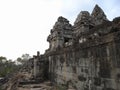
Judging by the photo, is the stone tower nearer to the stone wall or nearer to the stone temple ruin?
the stone temple ruin

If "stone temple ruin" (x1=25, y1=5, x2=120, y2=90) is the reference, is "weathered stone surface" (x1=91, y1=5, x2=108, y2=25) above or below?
above

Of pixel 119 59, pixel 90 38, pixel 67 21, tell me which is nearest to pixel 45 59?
pixel 67 21

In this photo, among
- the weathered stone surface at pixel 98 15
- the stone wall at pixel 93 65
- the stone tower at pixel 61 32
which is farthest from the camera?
the stone tower at pixel 61 32

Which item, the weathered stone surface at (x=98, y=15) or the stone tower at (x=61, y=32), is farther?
the stone tower at (x=61, y=32)

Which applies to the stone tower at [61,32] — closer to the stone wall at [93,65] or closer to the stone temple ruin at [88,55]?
the stone temple ruin at [88,55]

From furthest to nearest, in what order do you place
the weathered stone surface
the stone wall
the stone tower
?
1. the stone tower
2. the weathered stone surface
3. the stone wall

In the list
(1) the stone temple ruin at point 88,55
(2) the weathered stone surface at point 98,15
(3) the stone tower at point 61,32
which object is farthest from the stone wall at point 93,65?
(2) the weathered stone surface at point 98,15

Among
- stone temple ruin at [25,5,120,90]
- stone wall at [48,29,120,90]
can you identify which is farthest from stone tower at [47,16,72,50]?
stone wall at [48,29,120,90]

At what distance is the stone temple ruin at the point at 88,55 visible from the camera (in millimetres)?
4965

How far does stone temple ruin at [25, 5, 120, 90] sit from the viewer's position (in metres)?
4.96

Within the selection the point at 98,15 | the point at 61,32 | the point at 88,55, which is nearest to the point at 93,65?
the point at 88,55

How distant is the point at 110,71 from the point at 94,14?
5691 mm

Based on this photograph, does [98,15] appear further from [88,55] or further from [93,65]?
[93,65]

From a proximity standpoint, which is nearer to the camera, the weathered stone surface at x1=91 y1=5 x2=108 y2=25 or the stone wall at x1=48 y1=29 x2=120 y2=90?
the stone wall at x1=48 y1=29 x2=120 y2=90
